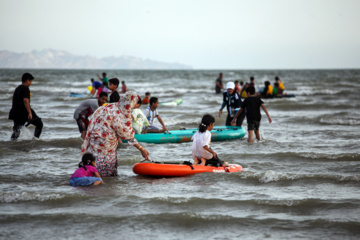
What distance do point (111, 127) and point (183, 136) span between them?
4.84 metres

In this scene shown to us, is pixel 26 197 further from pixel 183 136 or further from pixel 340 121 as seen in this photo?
pixel 340 121

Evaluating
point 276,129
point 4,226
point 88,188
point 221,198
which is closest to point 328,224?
point 221,198

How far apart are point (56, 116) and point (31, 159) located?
8.98m

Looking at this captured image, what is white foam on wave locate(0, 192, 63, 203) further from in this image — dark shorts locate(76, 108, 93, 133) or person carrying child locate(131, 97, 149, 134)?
person carrying child locate(131, 97, 149, 134)

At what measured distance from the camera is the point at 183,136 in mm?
11062

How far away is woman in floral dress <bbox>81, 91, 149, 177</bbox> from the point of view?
6297mm

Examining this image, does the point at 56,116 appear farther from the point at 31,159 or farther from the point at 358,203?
the point at 358,203

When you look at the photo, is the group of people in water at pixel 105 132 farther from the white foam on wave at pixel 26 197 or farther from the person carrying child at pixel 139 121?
the person carrying child at pixel 139 121

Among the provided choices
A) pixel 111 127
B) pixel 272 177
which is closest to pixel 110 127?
pixel 111 127

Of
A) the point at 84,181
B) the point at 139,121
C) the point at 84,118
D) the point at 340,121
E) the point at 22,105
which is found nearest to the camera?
the point at 84,181

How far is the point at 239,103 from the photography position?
447 inches

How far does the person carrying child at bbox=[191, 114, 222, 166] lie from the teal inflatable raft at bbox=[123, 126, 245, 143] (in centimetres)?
337

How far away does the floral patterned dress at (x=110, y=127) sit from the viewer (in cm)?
630

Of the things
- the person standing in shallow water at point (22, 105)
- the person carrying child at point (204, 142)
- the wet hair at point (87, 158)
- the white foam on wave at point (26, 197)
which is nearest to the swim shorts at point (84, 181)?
the wet hair at point (87, 158)
